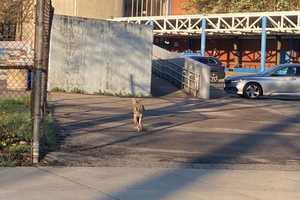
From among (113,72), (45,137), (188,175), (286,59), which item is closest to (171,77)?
(113,72)

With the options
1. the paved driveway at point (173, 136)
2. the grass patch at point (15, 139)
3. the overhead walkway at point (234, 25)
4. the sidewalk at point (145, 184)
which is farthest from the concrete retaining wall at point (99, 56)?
the overhead walkway at point (234, 25)

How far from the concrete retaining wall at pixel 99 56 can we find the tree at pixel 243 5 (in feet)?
108

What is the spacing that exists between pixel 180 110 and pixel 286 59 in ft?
121

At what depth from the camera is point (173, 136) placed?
1271 centimetres

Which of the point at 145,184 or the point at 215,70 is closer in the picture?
the point at 145,184

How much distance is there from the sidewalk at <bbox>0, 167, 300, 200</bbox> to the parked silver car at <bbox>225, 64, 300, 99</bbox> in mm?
17053

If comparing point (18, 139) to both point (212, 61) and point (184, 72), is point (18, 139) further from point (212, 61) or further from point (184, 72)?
point (212, 61)

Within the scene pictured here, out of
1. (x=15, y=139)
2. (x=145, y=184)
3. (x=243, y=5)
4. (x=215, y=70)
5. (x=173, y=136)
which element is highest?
(x=243, y=5)

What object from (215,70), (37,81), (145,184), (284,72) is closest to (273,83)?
(284,72)

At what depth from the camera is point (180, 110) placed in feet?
60.8

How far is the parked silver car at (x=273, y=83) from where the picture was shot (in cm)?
2598

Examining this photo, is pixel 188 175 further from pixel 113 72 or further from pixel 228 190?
pixel 113 72

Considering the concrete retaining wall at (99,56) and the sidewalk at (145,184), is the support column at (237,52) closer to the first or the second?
the concrete retaining wall at (99,56)

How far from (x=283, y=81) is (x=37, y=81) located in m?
18.2
